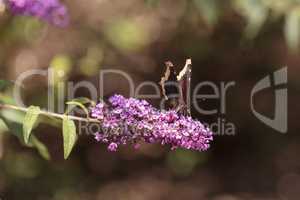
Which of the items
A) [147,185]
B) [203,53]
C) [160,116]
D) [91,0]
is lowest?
[147,185]

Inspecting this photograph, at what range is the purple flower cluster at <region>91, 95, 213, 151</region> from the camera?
1.49 meters

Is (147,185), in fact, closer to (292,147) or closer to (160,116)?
(292,147)

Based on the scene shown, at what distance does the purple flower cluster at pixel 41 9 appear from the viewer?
79.8 inches

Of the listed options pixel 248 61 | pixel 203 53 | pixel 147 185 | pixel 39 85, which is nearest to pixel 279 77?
pixel 248 61

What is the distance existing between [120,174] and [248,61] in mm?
1165

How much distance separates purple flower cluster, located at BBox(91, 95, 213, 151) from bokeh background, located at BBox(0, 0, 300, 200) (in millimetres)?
2138

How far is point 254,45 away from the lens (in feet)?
14.0

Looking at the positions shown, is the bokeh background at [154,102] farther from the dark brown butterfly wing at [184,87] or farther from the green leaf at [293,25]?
the dark brown butterfly wing at [184,87]

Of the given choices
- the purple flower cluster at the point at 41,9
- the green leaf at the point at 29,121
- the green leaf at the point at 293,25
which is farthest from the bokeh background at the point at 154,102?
the green leaf at the point at 29,121

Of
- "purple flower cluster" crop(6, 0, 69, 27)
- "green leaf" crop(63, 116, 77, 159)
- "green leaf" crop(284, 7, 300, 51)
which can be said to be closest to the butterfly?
"green leaf" crop(63, 116, 77, 159)

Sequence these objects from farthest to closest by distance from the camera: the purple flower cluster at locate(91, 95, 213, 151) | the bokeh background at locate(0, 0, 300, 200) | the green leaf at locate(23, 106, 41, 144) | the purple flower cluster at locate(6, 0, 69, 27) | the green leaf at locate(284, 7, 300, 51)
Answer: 1. the bokeh background at locate(0, 0, 300, 200)
2. the green leaf at locate(284, 7, 300, 51)
3. the purple flower cluster at locate(6, 0, 69, 27)
4. the green leaf at locate(23, 106, 41, 144)
5. the purple flower cluster at locate(91, 95, 213, 151)

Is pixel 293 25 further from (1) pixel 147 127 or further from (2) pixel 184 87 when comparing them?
(1) pixel 147 127

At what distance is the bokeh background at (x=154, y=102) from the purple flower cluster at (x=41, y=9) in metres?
1.38

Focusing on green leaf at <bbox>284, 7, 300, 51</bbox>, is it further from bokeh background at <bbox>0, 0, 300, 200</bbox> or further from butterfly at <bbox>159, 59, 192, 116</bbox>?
butterfly at <bbox>159, 59, 192, 116</bbox>
